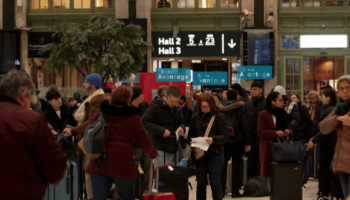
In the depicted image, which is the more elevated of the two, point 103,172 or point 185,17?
point 185,17

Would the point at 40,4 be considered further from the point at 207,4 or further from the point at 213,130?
the point at 213,130

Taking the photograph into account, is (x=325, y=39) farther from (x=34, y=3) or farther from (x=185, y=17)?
(x=34, y=3)

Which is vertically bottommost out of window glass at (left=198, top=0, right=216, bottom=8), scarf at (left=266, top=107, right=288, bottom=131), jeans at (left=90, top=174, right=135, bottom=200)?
jeans at (left=90, top=174, right=135, bottom=200)

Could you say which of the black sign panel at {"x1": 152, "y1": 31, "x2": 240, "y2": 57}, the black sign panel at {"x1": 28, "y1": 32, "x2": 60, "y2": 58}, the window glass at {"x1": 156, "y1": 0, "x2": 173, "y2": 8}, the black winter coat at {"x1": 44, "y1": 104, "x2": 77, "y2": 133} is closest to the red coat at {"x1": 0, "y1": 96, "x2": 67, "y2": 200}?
the black winter coat at {"x1": 44, "y1": 104, "x2": 77, "y2": 133}

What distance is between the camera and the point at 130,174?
22.1 ft

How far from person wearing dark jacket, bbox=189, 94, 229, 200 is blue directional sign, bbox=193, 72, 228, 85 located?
12.9 m

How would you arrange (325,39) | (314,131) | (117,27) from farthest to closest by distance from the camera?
(325,39) < (117,27) < (314,131)

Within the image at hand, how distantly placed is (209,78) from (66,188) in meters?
14.3

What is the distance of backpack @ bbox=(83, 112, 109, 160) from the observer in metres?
6.71

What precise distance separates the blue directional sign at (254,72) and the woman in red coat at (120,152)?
16811 millimetres

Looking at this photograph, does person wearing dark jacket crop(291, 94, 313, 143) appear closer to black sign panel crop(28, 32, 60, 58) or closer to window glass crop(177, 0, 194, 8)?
window glass crop(177, 0, 194, 8)

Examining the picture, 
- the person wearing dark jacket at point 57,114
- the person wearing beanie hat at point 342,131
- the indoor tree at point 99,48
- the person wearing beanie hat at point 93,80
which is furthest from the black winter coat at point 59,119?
the indoor tree at point 99,48

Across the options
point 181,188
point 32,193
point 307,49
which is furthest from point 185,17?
point 32,193

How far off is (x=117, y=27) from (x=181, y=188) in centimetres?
1240
